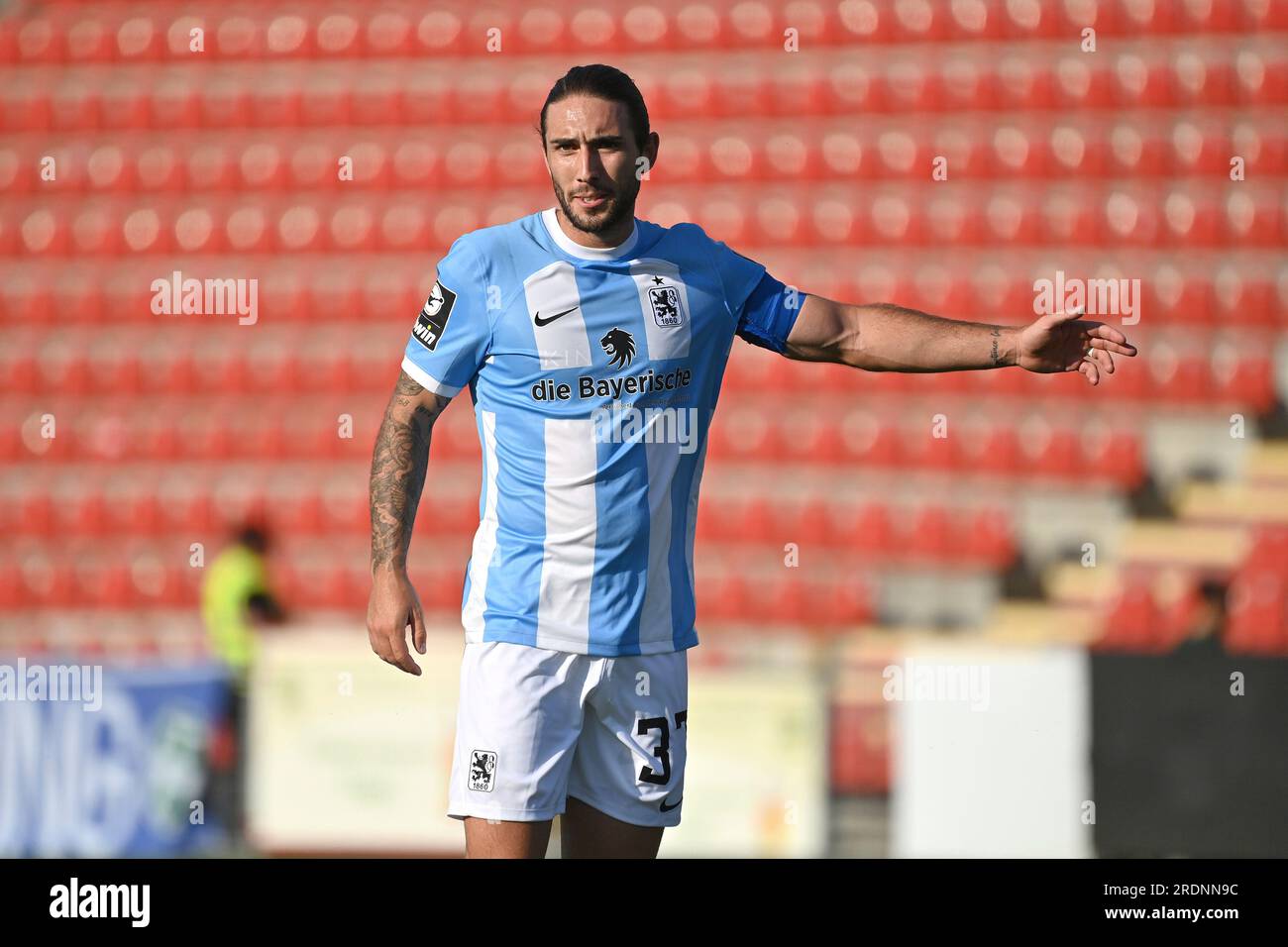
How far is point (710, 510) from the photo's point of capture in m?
8.19

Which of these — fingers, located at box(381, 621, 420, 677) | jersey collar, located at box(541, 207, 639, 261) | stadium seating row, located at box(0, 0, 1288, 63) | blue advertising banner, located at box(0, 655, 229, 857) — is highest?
stadium seating row, located at box(0, 0, 1288, 63)

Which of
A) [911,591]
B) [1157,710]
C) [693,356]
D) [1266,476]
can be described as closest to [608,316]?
[693,356]

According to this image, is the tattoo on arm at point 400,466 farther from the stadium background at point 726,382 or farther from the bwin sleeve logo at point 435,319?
the stadium background at point 726,382

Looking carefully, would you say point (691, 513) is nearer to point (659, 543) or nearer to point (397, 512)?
point (659, 543)

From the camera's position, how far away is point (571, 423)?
3.04 metres

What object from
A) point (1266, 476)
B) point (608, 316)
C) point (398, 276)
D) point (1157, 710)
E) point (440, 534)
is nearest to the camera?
point (608, 316)

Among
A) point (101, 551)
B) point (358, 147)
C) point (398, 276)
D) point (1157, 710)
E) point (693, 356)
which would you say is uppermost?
point (358, 147)

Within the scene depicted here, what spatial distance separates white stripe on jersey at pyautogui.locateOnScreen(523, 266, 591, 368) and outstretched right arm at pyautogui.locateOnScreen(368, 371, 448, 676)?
10.0 inches

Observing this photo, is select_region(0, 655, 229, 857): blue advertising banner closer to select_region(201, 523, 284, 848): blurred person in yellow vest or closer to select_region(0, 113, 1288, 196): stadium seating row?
select_region(201, 523, 284, 848): blurred person in yellow vest

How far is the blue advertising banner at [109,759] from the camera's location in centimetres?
646

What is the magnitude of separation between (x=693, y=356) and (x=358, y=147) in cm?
669

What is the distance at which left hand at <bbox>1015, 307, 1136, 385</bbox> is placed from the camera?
10.0ft

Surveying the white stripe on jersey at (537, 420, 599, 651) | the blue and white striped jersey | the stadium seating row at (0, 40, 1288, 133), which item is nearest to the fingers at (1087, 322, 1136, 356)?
the blue and white striped jersey
